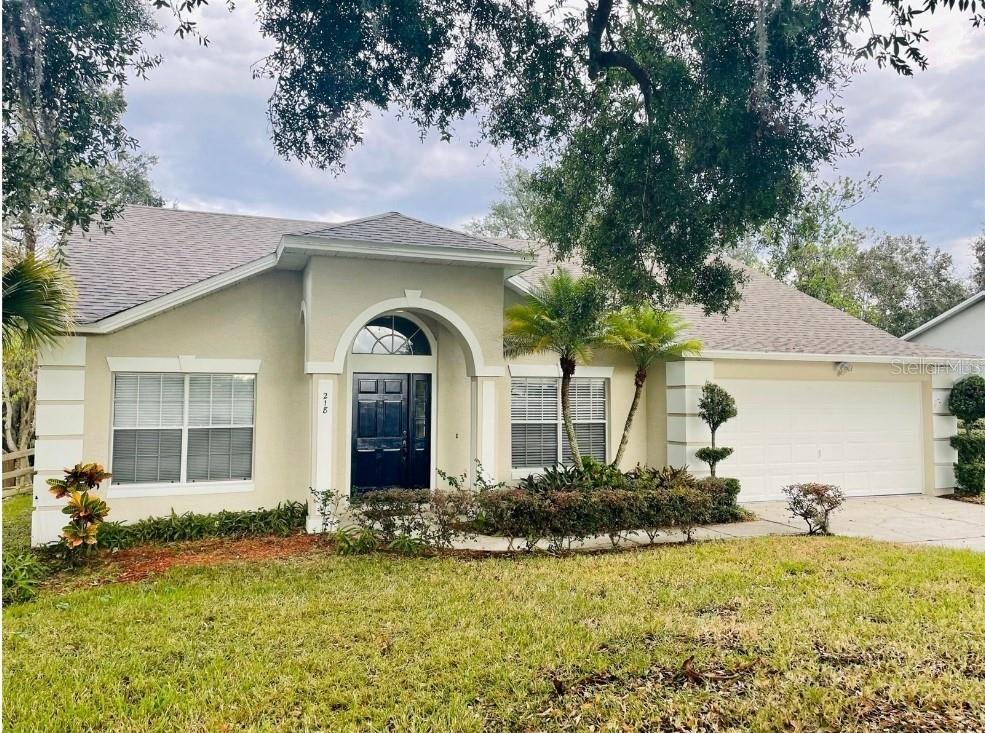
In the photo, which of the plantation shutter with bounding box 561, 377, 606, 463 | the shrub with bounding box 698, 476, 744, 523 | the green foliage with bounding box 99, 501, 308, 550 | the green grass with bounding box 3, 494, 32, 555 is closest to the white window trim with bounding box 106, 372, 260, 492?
the green foliage with bounding box 99, 501, 308, 550

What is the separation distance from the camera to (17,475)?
47.2 feet

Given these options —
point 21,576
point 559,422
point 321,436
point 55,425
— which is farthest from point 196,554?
point 559,422

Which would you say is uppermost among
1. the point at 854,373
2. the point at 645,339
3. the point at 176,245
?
the point at 176,245

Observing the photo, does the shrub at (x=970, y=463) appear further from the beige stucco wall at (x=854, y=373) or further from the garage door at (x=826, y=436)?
the garage door at (x=826, y=436)

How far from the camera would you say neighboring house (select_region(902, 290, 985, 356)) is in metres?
20.2

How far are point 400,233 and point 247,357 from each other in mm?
3275

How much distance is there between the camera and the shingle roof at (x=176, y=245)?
9.83m

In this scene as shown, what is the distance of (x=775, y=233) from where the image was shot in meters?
6.91

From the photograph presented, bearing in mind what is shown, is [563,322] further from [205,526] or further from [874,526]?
[205,526]

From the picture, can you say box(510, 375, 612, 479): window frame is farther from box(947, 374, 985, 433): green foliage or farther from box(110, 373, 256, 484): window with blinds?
box(947, 374, 985, 433): green foliage

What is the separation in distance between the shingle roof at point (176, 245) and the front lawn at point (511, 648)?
16.1 feet

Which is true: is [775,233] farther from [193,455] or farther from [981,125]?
Answer: [193,455]

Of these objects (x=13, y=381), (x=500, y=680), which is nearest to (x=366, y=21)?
(x=500, y=680)

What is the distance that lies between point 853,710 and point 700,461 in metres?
7.74
